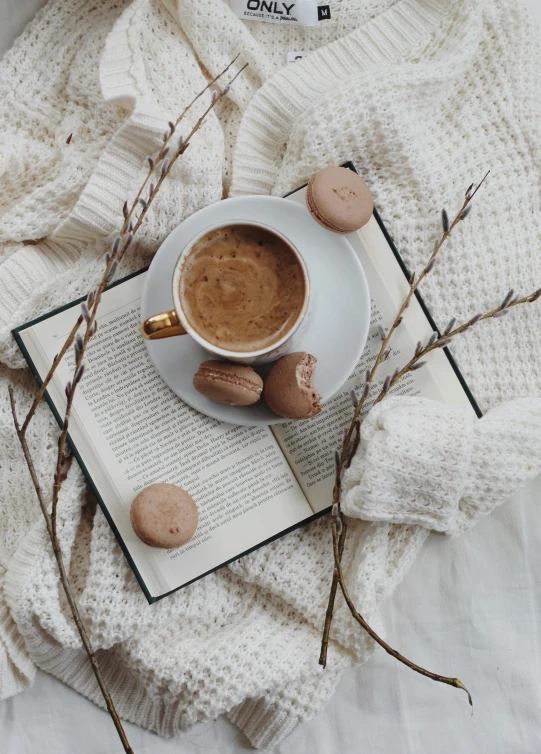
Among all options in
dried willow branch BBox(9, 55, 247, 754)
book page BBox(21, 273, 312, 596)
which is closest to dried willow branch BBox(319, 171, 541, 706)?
book page BBox(21, 273, 312, 596)

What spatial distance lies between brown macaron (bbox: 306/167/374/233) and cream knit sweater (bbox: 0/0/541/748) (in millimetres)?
84

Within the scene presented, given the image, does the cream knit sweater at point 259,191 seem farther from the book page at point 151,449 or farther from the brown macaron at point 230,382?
the brown macaron at point 230,382

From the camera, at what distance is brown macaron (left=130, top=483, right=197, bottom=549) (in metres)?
0.96

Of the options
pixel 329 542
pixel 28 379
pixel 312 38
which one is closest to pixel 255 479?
pixel 329 542

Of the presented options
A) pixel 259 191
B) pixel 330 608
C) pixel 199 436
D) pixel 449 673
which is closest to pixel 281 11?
pixel 259 191

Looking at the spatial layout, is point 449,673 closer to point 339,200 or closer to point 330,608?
point 330,608

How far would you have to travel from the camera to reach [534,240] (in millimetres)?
1094

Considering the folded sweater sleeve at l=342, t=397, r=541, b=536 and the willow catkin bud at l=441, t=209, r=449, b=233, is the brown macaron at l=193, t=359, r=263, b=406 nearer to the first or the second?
the folded sweater sleeve at l=342, t=397, r=541, b=536

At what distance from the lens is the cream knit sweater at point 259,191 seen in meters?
1.02

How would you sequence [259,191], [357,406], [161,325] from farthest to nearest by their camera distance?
1. [259,191]
2. [357,406]
3. [161,325]

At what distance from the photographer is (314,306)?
3.25ft

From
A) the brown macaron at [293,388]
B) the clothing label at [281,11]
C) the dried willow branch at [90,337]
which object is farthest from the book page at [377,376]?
the clothing label at [281,11]

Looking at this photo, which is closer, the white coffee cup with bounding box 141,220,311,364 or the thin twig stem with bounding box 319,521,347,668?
the white coffee cup with bounding box 141,220,311,364

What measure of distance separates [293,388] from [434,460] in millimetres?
247
